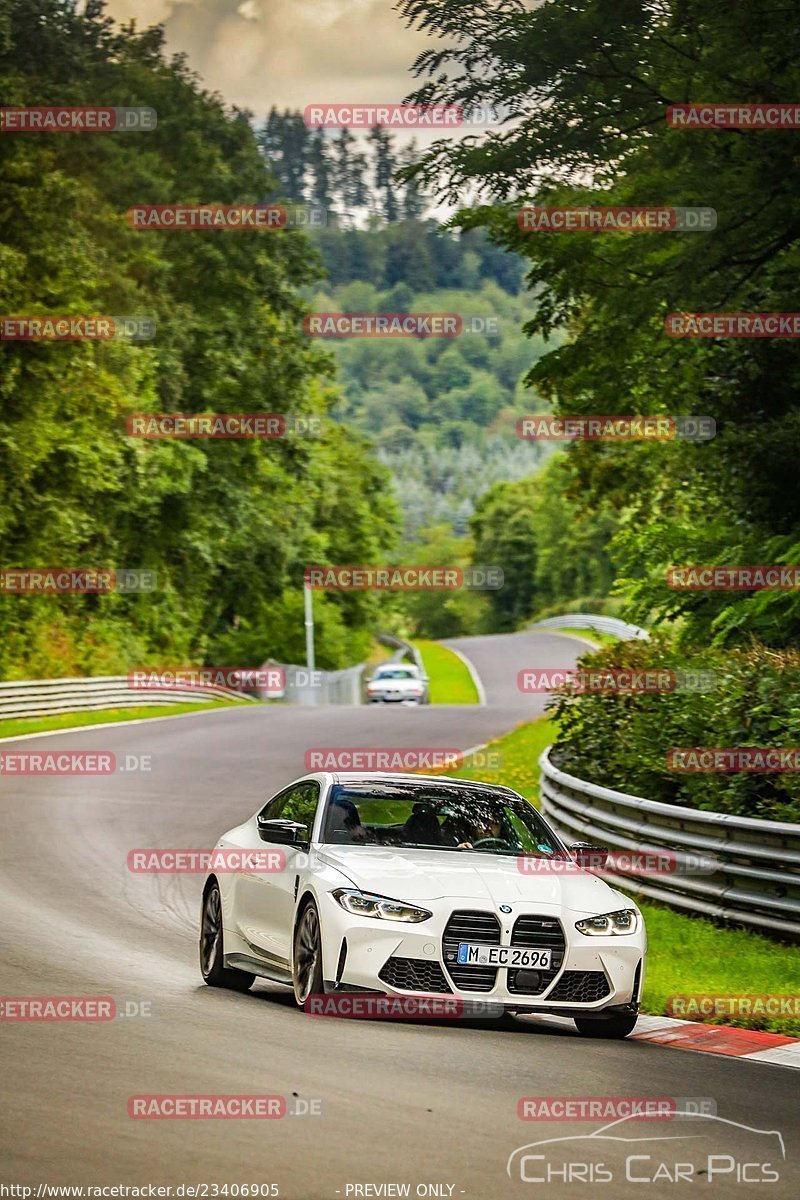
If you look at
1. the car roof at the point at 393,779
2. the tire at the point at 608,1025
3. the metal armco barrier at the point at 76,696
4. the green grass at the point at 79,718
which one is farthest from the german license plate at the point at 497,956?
the metal armco barrier at the point at 76,696

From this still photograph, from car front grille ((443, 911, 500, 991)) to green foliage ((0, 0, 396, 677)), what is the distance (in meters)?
32.8

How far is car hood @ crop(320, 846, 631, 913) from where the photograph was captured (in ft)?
32.1

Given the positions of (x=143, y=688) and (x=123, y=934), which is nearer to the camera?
(x=123, y=934)

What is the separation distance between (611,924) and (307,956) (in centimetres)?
178

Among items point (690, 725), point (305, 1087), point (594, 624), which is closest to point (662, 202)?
point (690, 725)

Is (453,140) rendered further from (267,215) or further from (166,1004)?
(267,215)

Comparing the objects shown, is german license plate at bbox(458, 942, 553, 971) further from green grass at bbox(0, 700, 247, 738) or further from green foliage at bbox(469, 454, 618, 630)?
green foliage at bbox(469, 454, 618, 630)

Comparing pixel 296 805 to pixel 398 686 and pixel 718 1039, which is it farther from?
pixel 398 686

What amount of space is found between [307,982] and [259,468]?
5213 centimetres

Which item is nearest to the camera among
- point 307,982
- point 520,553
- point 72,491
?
point 307,982

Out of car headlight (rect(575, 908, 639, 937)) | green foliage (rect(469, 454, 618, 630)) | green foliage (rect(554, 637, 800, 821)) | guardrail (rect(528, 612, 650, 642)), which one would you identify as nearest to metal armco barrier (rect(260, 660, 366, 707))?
guardrail (rect(528, 612, 650, 642))

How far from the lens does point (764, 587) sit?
20234 millimetres

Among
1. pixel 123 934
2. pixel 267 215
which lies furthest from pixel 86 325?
pixel 123 934

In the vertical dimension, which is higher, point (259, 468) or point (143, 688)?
point (259, 468)
